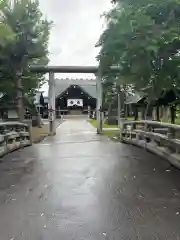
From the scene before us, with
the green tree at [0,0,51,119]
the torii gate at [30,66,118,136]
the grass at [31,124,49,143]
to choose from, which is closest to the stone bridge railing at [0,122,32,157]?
the grass at [31,124,49,143]

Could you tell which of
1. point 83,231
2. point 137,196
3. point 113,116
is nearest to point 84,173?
point 137,196

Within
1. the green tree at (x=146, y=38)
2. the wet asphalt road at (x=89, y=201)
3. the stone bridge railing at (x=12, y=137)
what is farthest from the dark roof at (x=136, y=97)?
the wet asphalt road at (x=89, y=201)

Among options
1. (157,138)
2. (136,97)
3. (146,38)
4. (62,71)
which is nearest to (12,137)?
(157,138)

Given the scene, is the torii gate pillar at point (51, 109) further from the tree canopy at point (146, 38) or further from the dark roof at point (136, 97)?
the tree canopy at point (146, 38)

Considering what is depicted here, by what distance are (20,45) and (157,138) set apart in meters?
11.9

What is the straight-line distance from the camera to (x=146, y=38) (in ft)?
20.4

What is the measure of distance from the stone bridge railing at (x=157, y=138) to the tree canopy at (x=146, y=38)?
55.9 inches

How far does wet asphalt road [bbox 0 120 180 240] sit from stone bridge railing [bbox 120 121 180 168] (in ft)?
1.29

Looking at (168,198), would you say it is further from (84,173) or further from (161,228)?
(84,173)

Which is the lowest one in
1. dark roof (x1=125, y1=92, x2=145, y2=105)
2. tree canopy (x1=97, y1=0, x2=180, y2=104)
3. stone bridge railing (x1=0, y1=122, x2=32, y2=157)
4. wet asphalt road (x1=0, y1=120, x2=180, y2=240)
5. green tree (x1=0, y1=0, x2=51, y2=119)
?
wet asphalt road (x1=0, y1=120, x2=180, y2=240)

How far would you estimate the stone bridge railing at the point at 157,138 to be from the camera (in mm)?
7891

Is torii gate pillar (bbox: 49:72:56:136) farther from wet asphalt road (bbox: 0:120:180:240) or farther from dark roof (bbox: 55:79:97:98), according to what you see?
dark roof (bbox: 55:79:97:98)

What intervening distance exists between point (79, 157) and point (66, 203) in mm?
4888

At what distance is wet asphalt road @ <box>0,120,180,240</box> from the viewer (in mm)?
3664
